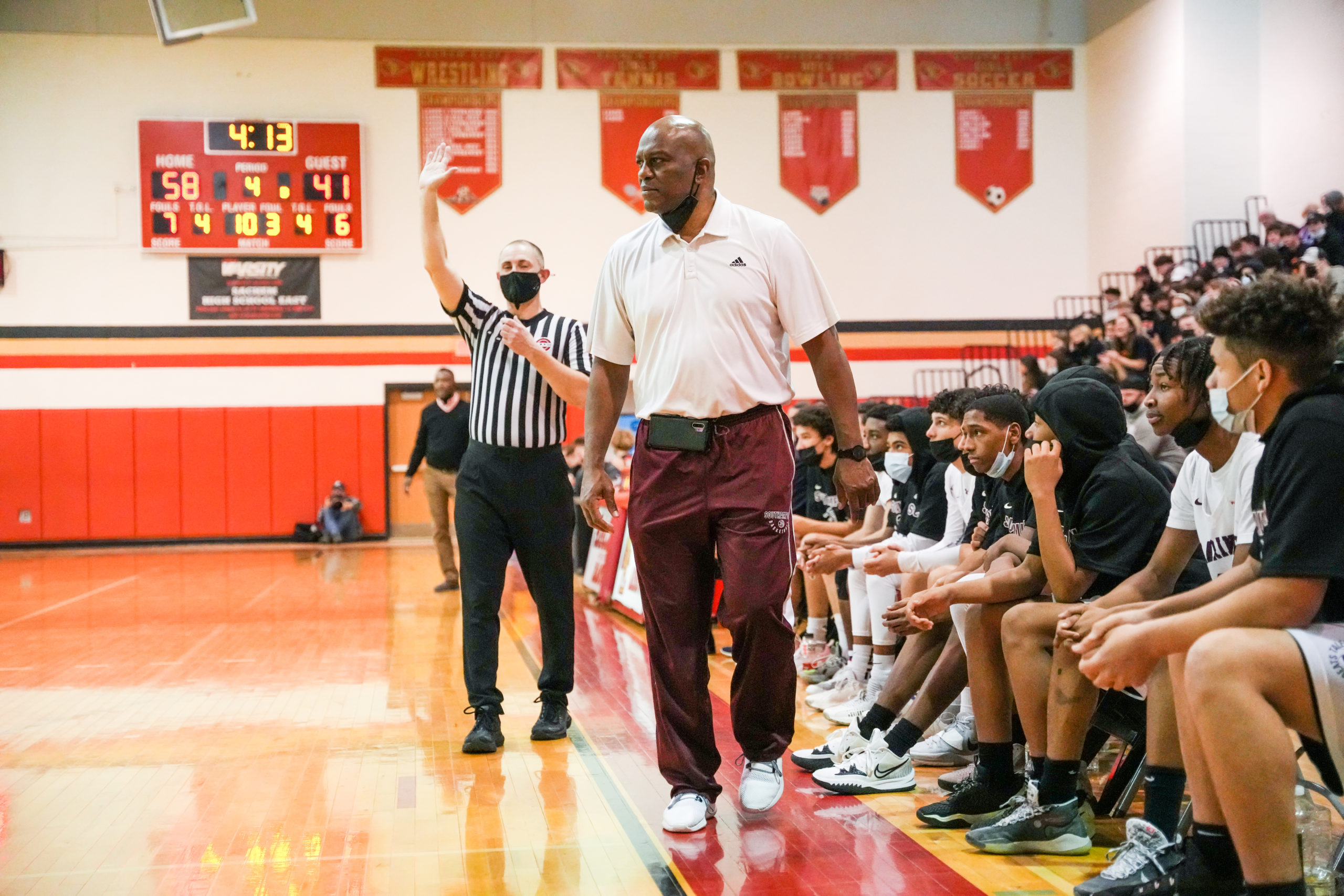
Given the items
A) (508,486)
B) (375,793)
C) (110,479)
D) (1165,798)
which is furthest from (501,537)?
(110,479)

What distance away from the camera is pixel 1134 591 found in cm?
305

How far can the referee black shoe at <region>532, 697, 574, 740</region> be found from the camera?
15.1 feet

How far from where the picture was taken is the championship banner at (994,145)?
53.4 ft

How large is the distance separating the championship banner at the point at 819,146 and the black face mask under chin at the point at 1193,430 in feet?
44.5

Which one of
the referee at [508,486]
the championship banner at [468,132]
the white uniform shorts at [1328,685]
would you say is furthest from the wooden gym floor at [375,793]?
the championship banner at [468,132]

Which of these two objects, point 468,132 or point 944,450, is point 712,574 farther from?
point 468,132

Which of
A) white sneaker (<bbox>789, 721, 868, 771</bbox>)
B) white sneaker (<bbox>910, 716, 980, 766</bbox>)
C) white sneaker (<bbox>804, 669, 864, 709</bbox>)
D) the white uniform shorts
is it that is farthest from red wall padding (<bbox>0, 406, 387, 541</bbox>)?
the white uniform shorts

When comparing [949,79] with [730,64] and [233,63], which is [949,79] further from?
[233,63]

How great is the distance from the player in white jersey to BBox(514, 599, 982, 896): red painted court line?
42 cm

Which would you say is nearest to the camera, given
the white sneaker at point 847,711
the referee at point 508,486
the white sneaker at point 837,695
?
the referee at point 508,486

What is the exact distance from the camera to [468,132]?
1566 cm

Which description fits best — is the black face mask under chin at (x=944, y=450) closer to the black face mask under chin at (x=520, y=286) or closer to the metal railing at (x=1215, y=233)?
the black face mask under chin at (x=520, y=286)

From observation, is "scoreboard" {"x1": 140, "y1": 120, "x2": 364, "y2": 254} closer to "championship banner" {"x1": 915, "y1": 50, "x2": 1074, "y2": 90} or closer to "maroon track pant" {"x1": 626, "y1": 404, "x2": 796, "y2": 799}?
"championship banner" {"x1": 915, "y1": 50, "x2": 1074, "y2": 90}

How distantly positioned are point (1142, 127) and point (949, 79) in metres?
2.67
